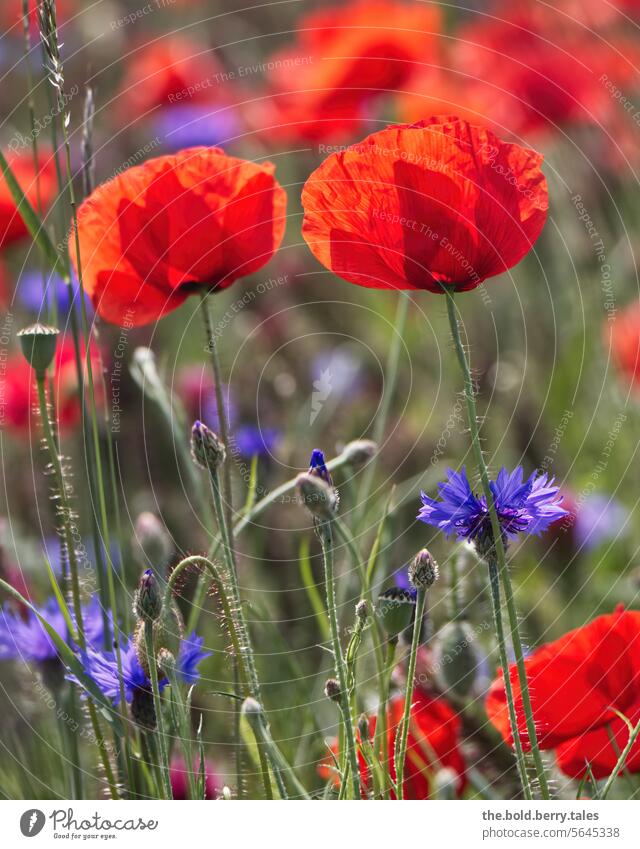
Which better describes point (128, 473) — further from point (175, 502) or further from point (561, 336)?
point (561, 336)

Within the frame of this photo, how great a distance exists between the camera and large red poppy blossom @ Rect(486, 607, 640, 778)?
474mm

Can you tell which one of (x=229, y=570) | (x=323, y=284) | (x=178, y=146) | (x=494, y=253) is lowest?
(x=229, y=570)

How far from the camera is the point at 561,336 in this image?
4.05ft

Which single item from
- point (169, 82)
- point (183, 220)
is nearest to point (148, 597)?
point (183, 220)

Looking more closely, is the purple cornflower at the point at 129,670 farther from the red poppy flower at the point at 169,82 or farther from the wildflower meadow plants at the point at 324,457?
the red poppy flower at the point at 169,82

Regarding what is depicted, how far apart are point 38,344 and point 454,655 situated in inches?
11.1

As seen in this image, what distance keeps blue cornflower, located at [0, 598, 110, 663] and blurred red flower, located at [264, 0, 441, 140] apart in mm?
545

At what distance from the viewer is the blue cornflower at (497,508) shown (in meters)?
0.43

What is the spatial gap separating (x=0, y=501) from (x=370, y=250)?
691mm

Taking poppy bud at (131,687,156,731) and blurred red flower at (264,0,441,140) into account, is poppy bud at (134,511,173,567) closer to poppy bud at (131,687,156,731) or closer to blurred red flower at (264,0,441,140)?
poppy bud at (131,687,156,731)

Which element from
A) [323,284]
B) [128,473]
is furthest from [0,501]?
[323,284]

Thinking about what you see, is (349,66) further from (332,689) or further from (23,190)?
(332,689)

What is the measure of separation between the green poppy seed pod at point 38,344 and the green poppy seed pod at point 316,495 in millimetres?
151

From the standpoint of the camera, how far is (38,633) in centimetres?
58
